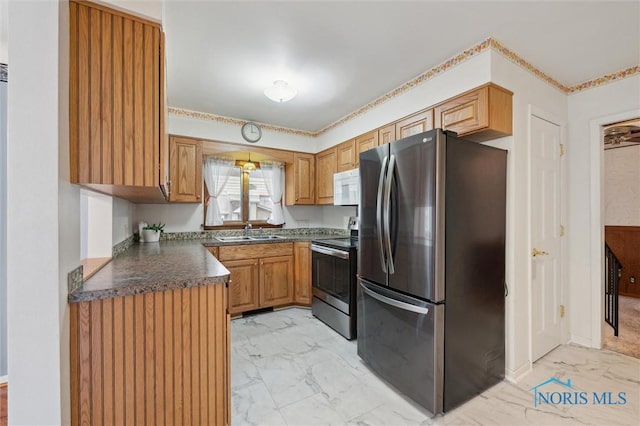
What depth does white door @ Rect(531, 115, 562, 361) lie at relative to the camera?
7.26ft

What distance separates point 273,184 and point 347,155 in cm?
129

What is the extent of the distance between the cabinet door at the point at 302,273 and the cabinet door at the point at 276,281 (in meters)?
0.08

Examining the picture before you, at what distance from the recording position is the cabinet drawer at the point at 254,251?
3150 mm

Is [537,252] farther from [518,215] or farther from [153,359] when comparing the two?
[153,359]

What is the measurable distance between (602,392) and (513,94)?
222 cm

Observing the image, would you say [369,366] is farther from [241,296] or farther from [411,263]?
[241,296]

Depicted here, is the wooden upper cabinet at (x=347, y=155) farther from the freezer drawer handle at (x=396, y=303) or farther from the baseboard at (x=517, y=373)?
the baseboard at (x=517, y=373)

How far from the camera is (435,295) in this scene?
63.1 inches

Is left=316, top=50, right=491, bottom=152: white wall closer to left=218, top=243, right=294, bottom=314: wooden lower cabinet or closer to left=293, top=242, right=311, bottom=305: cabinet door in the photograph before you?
left=293, top=242, right=311, bottom=305: cabinet door

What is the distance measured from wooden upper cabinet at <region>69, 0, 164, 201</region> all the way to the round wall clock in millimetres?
2341

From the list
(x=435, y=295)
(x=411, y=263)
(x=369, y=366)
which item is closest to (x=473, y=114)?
(x=411, y=263)

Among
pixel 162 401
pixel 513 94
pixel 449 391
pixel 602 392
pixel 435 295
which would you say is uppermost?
pixel 513 94

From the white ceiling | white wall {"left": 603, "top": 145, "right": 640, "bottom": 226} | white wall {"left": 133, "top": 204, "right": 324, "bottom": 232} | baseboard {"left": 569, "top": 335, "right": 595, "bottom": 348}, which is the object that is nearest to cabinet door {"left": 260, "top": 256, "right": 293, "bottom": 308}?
white wall {"left": 133, "top": 204, "right": 324, "bottom": 232}

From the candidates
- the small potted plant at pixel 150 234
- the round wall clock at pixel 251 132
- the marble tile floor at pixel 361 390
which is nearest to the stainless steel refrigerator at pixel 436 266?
the marble tile floor at pixel 361 390
